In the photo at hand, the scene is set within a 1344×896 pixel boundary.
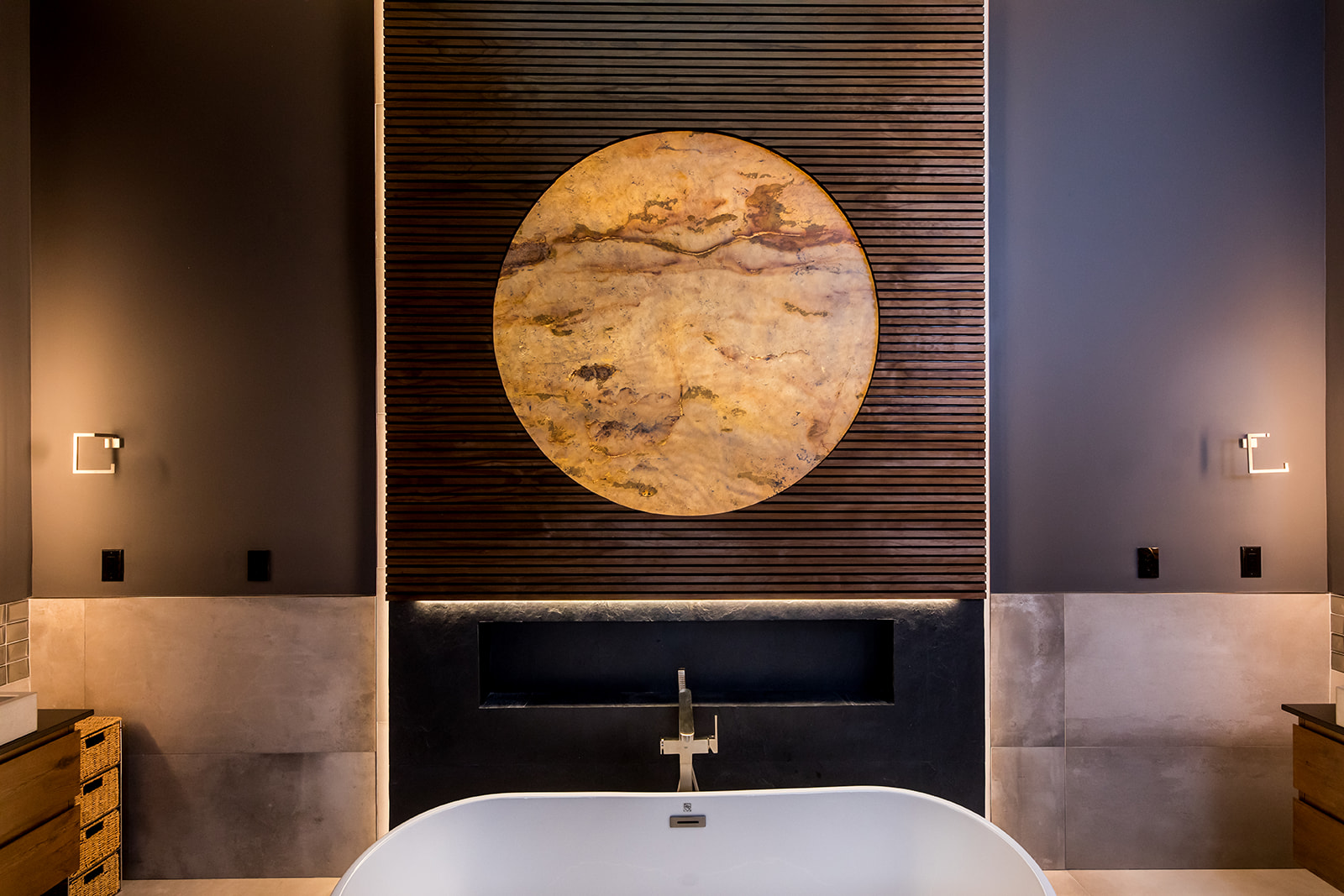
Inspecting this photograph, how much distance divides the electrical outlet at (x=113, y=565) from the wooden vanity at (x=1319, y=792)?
3.96 m

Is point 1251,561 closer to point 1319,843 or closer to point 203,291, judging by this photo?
point 1319,843

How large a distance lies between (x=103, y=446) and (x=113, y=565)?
0.41m

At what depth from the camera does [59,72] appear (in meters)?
2.28

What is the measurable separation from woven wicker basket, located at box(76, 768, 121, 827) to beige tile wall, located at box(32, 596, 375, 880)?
8cm

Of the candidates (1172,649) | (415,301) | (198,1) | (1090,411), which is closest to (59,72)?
(198,1)

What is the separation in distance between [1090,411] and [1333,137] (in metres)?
1.31

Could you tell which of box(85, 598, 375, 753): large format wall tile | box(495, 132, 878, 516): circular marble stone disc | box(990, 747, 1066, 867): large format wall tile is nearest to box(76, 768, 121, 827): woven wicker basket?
box(85, 598, 375, 753): large format wall tile

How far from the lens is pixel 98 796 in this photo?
212 cm

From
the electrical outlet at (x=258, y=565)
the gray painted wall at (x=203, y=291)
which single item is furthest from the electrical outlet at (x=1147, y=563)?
the electrical outlet at (x=258, y=565)

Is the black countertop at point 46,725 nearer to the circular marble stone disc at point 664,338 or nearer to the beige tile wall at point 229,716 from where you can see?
the beige tile wall at point 229,716

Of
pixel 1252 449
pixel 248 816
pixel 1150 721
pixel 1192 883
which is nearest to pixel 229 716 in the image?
pixel 248 816

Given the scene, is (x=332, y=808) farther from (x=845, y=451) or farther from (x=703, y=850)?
(x=845, y=451)

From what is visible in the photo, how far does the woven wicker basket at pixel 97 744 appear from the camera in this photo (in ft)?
6.84

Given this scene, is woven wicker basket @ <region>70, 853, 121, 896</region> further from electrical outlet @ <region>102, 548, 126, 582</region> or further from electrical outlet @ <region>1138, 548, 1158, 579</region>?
electrical outlet @ <region>1138, 548, 1158, 579</region>
